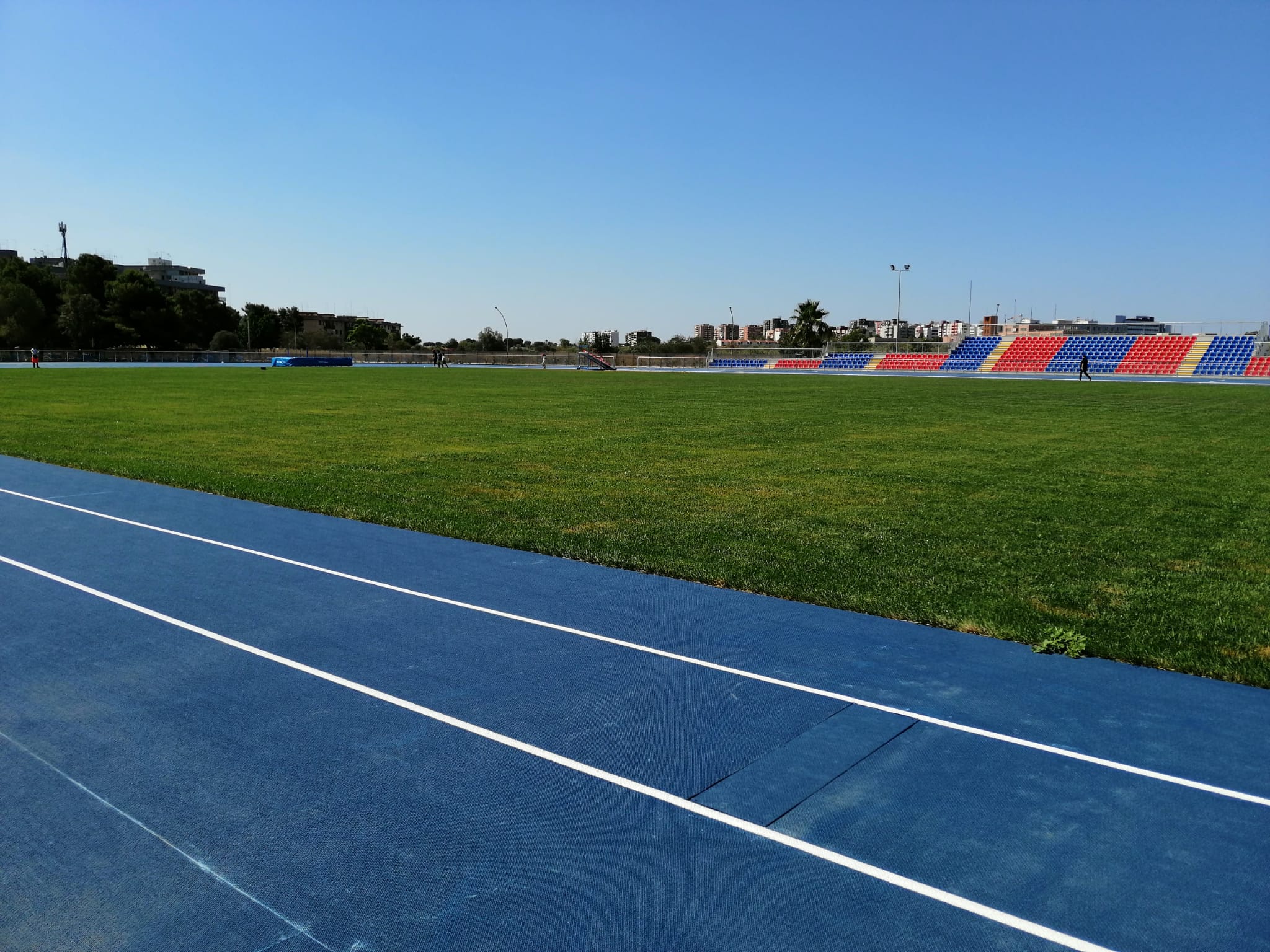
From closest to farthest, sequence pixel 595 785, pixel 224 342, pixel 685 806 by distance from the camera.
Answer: pixel 685 806 < pixel 595 785 < pixel 224 342

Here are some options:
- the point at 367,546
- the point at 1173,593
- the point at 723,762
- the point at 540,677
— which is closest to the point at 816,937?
the point at 723,762

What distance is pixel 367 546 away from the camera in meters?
9.08

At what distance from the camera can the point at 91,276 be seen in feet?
290

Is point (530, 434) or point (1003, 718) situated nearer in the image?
point (1003, 718)

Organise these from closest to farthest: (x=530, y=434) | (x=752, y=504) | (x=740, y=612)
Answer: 1. (x=740, y=612)
2. (x=752, y=504)
3. (x=530, y=434)

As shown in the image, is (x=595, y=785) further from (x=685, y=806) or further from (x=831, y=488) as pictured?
(x=831, y=488)

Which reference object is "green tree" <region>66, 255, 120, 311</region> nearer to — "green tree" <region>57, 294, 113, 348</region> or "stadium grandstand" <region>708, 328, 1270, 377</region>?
"green tree" <region>57, 294, 113, 348</region>

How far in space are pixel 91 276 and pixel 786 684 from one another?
102m

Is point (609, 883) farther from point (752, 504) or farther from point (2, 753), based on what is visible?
point (752, 504)

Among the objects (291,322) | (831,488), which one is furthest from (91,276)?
(831,488)

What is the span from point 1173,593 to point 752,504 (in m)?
5.05

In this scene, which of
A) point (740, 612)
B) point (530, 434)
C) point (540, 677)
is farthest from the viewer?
point (530, 434)

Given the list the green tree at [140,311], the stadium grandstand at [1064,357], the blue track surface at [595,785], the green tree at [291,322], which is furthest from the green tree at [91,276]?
the blue track surface at [595,785]

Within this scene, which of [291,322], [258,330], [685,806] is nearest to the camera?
[685,806]
